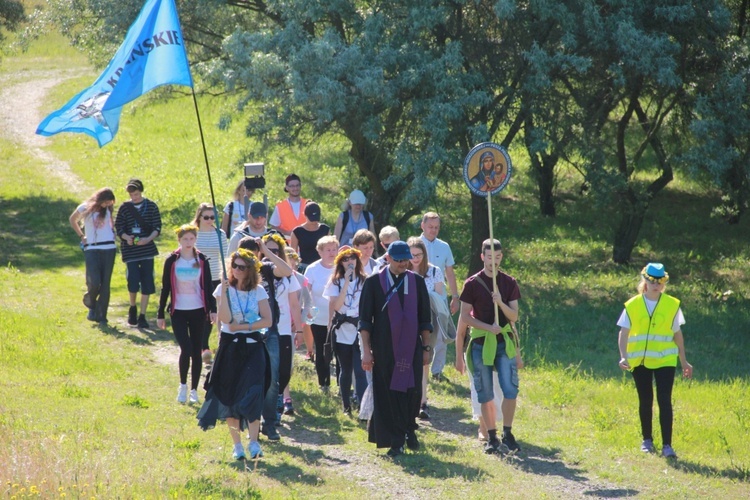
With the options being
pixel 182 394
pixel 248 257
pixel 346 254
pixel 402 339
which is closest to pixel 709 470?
pixel 402 339

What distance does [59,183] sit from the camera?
85.5ft

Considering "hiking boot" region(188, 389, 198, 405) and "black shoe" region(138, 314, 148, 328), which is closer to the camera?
"hiking boot" region(188, 389, 198, 405)

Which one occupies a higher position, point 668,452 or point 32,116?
point 32,116

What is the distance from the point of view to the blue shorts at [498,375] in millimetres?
8688

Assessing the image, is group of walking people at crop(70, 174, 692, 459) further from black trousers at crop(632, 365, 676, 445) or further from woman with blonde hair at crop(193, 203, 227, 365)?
woman with blonde hair at crop(193, 203, 227, 365)

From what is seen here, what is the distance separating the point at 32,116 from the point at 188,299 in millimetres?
26879

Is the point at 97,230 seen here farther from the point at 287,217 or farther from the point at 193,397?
the point at 193,397

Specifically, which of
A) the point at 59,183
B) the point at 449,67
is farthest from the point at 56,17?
the point at 449,67

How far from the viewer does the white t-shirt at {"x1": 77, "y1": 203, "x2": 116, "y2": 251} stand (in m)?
13.4

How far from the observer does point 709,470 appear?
8.58 meters

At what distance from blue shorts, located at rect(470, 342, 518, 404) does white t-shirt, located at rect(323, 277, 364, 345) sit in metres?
1.43

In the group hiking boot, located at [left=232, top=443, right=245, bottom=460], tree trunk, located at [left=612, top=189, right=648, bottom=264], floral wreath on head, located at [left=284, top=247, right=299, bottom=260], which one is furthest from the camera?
tree trunk, located at [left=612, top=189, right=648, bottom=264]

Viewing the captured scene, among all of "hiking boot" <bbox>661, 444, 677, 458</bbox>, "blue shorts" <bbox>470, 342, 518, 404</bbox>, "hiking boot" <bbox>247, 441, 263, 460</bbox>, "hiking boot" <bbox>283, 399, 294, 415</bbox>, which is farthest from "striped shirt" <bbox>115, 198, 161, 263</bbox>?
"hiking boot" <bbox>661, 444, 677, 458</bbox>

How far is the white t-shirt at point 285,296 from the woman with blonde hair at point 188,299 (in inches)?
33.6
